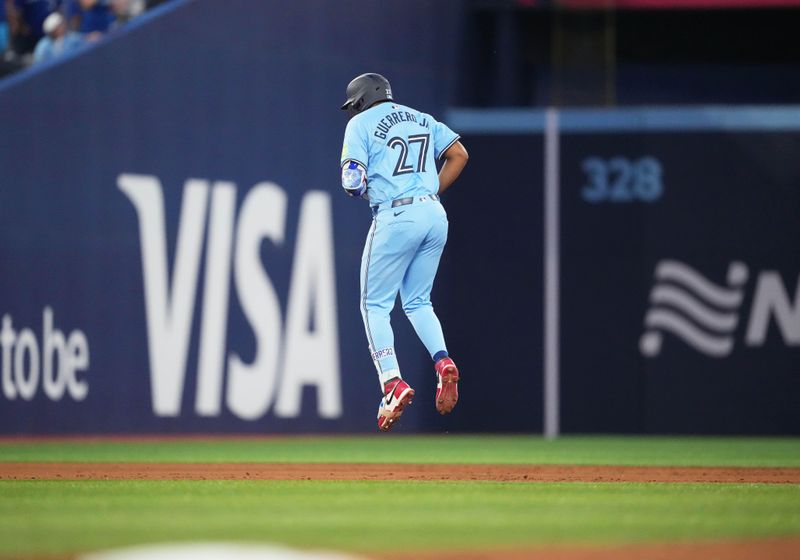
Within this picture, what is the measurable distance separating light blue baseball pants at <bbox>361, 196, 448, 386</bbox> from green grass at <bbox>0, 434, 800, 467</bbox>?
1223 millimetres

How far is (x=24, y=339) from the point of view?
41.5 feet

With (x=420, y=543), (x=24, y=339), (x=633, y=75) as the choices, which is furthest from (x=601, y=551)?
(x=633, y=75)

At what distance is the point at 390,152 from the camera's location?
29.6 feet

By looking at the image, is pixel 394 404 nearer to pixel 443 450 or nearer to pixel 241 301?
pixel 443 450

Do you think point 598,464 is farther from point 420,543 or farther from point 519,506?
point 420,543

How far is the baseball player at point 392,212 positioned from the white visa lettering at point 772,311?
550 centimetres

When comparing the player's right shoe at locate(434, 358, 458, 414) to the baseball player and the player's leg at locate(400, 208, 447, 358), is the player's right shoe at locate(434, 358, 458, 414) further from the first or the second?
the player's leg at locate(400, 208, 447, 358)

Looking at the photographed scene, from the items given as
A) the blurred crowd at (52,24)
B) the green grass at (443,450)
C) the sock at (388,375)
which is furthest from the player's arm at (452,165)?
the blurred crowd at (52,24)

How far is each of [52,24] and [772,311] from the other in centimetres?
752

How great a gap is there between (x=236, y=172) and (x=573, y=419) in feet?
13.1

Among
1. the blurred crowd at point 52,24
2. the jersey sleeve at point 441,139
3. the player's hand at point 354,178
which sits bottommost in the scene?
the player's hand at point 354,178

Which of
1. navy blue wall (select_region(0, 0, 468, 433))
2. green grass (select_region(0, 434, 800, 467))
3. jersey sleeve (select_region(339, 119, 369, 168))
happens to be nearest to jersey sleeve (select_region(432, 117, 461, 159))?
jersey sleeve (select_region(339, 119, 369, 168))

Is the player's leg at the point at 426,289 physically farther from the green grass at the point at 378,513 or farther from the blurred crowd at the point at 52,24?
the blurred crowd at the point at 52,24

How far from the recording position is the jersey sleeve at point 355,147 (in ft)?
28.9
